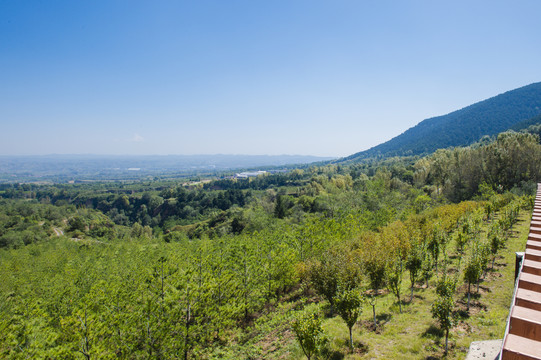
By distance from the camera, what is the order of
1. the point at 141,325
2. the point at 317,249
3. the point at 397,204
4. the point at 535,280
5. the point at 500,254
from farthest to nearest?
the point at 397,204 → the point at 317,249 → the point at 500,254 → the point at 141,325 → the point at 535,280

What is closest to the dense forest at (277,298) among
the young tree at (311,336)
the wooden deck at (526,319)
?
Result: the young tree at (311,336)

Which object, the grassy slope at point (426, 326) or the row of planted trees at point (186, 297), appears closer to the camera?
the grassy slope at point (426, 326)

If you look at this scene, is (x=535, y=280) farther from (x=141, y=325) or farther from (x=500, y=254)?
(x=500, y=254)

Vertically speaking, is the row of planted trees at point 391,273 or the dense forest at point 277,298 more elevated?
the row of planted trees at point 391,273

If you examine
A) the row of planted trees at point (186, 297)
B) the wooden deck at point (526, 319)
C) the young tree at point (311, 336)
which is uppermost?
the wooden deck at point (526, 319)

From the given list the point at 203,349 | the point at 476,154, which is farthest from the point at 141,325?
the point at 476,154

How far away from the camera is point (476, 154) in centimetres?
6272

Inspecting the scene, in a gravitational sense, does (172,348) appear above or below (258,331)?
above

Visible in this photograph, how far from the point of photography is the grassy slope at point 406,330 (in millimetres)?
11773

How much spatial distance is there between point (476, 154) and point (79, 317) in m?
81.5

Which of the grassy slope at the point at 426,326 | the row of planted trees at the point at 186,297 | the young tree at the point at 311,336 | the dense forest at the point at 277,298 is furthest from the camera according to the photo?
the row of planted trees at the point at 186,297

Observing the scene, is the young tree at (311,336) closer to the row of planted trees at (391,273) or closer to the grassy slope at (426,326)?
the row of planted trees at (391,273)

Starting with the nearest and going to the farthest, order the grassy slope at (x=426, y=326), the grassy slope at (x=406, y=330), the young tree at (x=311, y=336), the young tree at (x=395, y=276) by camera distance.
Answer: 1. the young tree at (x=311, y=336)
2. the grassy slope at (x=426, y=326)
3. the grassy slope at (x=406, y=330)
4. the young tree at (x=395, y=276)

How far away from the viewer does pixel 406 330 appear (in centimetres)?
1356
